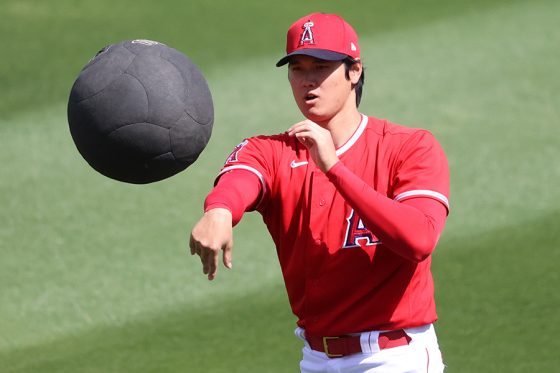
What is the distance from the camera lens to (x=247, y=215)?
9.98 m

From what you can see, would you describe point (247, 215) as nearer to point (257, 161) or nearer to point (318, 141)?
point (257, 161)

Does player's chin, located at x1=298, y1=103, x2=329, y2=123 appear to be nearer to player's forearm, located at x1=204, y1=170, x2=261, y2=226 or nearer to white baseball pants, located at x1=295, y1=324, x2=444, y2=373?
player's forearm, located at x1=204, y1=170, x2=261, y2=226

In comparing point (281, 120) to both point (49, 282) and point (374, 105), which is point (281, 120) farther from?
point (49, 282)

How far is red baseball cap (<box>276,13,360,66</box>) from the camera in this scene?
509cm

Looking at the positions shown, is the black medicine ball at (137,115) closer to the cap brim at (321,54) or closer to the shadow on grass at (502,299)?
the cap brim at (321,54)

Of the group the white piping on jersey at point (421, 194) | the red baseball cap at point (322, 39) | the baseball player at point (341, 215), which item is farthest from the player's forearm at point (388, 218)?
the red baseball cap at point (322, 39)

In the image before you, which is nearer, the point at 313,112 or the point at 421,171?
the point at 421,171

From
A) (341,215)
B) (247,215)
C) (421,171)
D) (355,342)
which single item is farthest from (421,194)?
(247,215)

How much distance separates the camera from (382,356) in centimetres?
508

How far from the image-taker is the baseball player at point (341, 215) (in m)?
5.05

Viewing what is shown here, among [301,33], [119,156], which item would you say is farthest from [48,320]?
[301,33]

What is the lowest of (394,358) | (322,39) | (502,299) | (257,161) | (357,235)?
(502,299)

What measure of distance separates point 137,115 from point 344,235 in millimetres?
1154

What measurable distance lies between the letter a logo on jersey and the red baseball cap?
0.77 metres
